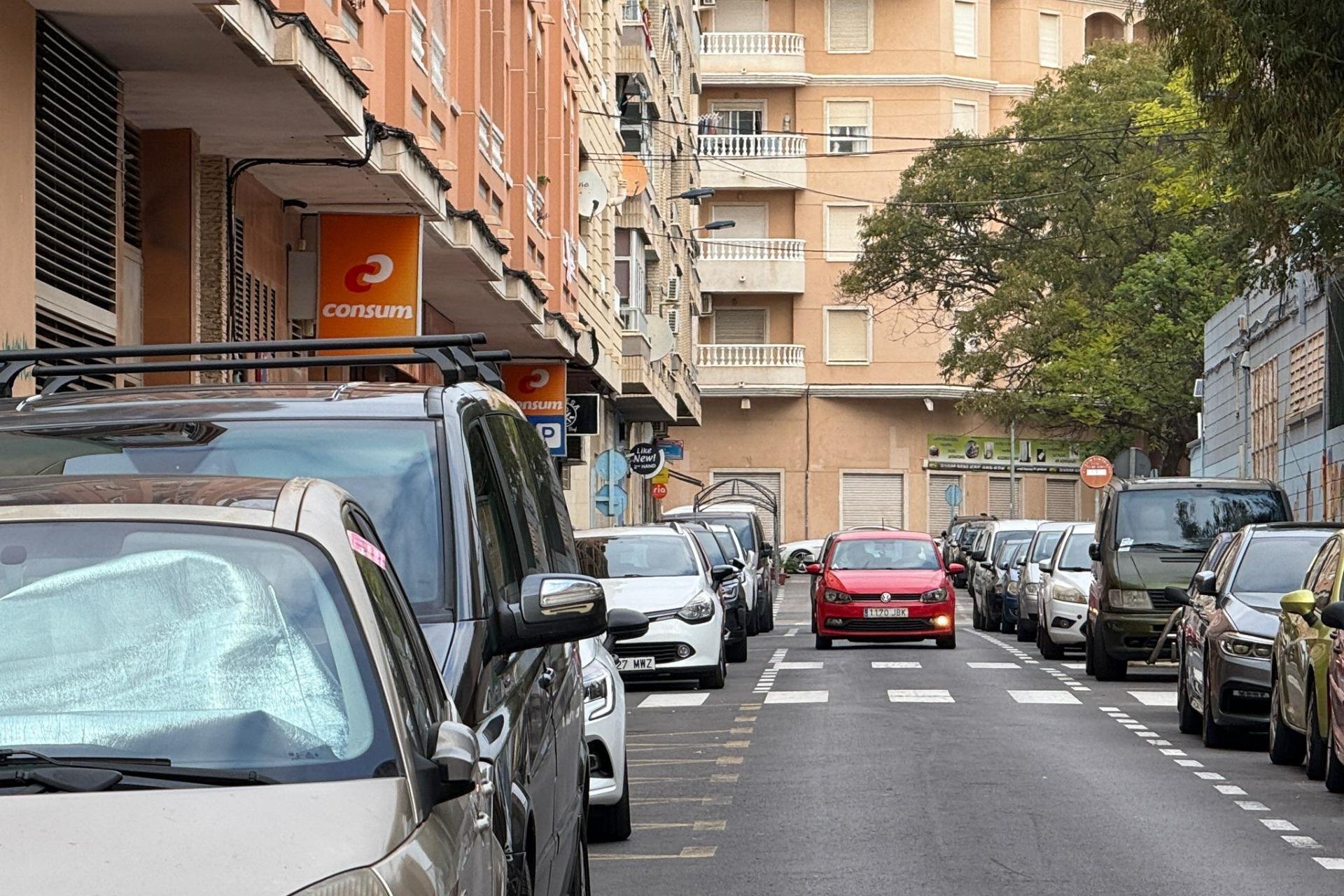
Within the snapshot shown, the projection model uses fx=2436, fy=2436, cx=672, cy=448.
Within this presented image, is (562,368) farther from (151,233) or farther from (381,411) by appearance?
(381,411)

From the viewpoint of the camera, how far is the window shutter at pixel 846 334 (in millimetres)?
78000

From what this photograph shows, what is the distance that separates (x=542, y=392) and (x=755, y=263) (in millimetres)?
42230

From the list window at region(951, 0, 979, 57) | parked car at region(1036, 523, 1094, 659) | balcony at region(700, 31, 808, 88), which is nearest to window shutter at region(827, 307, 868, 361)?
balcony at region(700, 31, 808, 88)

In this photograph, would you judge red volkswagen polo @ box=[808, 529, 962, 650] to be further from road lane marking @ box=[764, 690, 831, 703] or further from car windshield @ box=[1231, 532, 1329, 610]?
car windshield @ box=[1231, 532, 1329, 610]

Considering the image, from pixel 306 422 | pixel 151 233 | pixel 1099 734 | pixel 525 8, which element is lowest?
pixel 1099 734

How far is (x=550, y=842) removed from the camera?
723 cm

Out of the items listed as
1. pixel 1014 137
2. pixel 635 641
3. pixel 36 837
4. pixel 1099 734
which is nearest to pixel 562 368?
pixel 635 641

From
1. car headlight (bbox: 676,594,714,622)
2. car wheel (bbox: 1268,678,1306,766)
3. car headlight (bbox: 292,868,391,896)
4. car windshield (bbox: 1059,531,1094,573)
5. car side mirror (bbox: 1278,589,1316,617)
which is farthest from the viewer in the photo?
car windshield (bbox: 1059,531,1094,573)

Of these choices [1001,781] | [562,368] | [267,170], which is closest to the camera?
[1001,781]

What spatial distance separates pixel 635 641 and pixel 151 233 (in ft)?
23.1

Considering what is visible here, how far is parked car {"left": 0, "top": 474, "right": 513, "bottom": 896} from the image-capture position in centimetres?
409

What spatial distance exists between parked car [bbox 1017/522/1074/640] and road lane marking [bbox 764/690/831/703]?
1118 centimetres

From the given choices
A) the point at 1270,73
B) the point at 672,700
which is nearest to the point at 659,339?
the point at 672,700

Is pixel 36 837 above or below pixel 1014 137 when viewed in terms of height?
below
